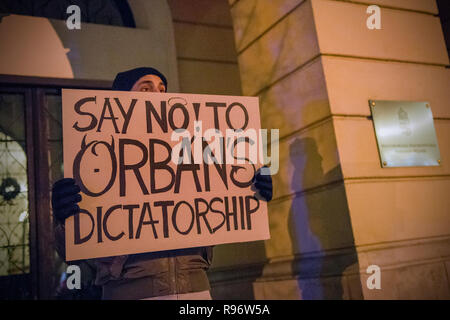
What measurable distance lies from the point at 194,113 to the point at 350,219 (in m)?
1.55

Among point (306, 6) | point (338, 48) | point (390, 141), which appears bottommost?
point (390, 141)

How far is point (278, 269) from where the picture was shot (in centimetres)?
402

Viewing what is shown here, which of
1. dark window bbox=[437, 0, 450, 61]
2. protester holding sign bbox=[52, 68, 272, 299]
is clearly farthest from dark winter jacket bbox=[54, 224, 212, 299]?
dark window bbox=[437, 0, 450, 61]

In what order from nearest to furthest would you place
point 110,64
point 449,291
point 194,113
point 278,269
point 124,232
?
point 124,232 → point 194,113 → point 449,291 → point 278,269 → point 110,64

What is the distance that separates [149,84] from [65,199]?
39.2 inches

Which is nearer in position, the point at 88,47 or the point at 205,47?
the point at 88,47

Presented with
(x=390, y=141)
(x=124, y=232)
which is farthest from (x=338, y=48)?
(x=124, y=232)

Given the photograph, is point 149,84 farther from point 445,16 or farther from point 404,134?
point 445,16

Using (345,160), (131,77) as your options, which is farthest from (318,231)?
(131,77)

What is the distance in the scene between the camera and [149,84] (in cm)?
281

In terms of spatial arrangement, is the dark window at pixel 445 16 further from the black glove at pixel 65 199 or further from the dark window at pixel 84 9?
the black glove at pixel 65 199

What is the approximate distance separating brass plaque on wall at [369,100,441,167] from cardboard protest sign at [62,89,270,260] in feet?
4.62

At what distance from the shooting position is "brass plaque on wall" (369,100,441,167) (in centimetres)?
351
